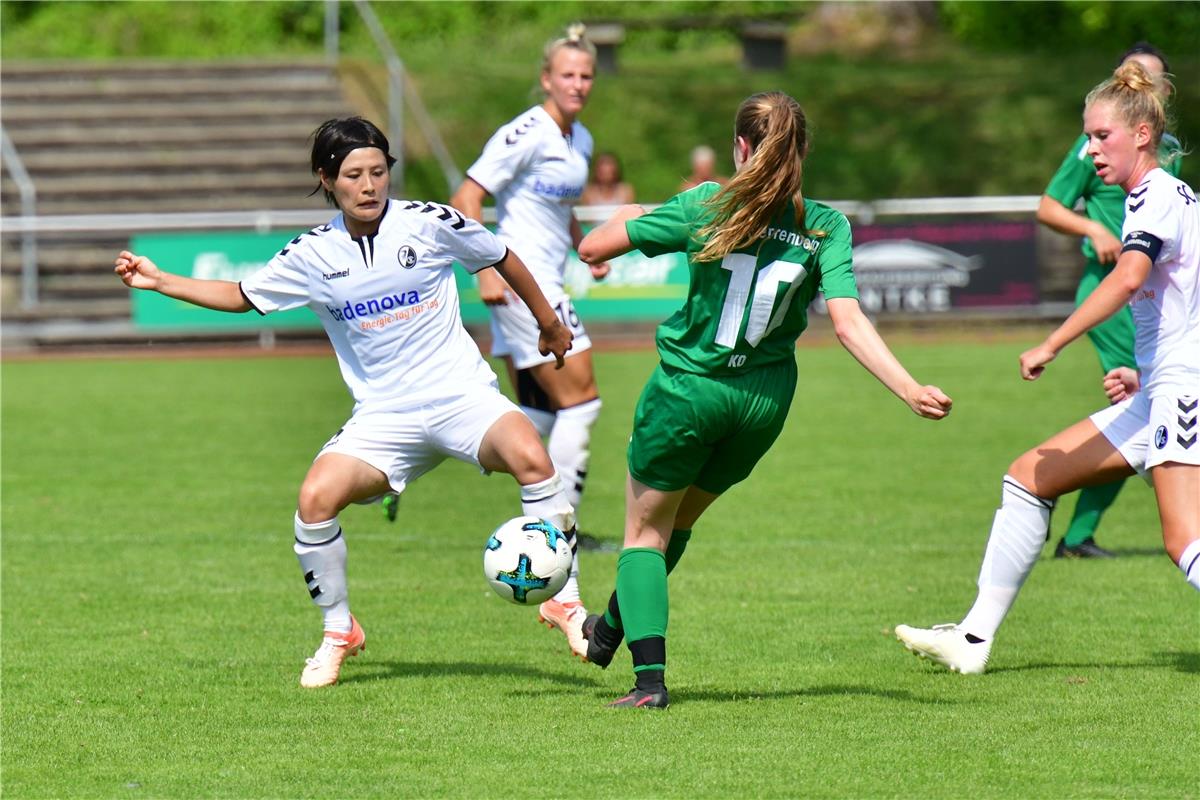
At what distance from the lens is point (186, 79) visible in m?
27.9

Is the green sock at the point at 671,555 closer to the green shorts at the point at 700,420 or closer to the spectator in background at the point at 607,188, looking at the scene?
the green shorts at the point at 700,420

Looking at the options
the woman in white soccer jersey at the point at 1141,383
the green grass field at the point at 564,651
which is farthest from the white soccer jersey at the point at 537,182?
the woman in white soccer jersey at the point at 1141,383

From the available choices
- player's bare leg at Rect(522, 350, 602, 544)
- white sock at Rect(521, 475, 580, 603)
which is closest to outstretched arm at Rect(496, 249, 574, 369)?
white sock at Rect(521, 475, 580, 603)

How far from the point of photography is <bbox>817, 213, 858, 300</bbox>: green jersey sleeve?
5.07 m

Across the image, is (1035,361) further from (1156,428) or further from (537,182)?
(537,182)

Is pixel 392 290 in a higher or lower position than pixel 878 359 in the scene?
lower

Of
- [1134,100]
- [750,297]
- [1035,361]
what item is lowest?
[1035,361]

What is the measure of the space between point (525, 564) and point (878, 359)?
1.45m

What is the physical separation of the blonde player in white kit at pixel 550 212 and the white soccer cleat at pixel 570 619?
1.79m

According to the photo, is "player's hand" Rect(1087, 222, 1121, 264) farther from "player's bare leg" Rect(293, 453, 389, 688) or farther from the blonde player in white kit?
"player's bare leg" Rect(293, 453, 389, 688)

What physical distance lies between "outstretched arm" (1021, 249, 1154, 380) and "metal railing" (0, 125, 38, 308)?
1846cm

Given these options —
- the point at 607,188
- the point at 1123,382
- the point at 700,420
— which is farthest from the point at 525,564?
the point at 607,188

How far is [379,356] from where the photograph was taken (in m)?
6.01

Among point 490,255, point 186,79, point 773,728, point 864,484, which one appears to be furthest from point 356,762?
point 186,79
